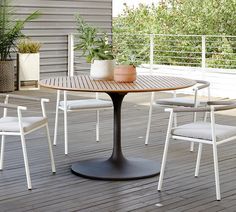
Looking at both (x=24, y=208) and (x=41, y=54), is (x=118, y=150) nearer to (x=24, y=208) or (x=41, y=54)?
(x=24, y=208)

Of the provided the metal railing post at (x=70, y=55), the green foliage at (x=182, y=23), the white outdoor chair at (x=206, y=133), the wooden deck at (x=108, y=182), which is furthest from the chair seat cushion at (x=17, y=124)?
the green foliage at (x=182, y=23)

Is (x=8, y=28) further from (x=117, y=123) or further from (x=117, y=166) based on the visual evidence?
(x=117, y=166)

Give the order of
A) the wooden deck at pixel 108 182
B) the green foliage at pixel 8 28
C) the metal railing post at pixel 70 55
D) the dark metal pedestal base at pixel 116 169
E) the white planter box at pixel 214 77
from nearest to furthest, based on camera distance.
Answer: the wooden deck at pixel 108 182, the dark metal pedestal base at pixel 116 169, the white planter box at pixel 214 77, the green foliage at pixel 8 28, the metal railing post at pixel 70 55

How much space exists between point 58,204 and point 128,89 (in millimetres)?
901

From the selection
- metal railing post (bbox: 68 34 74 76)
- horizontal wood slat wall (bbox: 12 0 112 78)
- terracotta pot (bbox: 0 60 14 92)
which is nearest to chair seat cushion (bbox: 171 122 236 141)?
terracotta pot (bbox: 0 60 14 92)

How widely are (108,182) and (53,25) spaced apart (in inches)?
257

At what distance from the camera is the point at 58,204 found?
358 cm

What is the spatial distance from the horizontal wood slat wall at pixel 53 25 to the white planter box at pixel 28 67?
57cm

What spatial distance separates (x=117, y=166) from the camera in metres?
4.38

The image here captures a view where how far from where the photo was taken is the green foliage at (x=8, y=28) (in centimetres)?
906

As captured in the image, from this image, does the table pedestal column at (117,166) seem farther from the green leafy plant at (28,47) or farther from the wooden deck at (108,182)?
the green leafy plant at (28,47)

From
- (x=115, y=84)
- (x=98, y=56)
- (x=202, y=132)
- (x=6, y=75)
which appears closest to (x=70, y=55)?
(x=6, y=75)

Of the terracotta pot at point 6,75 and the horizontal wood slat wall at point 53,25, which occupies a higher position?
the horizontal wood slat wall at point 53,25

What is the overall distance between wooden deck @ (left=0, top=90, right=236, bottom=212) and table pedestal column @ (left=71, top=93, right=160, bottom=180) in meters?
0.08
